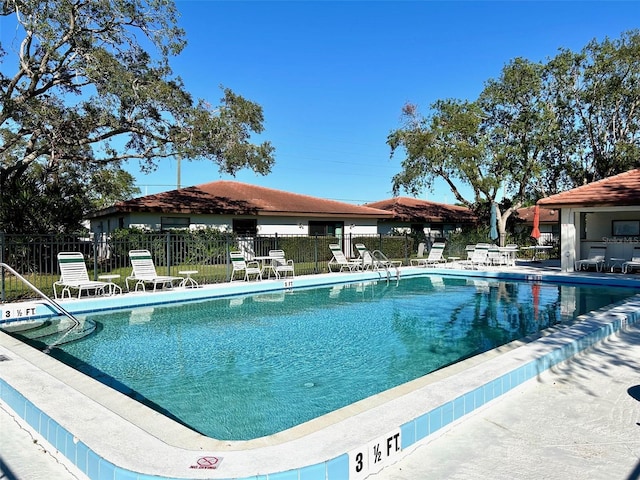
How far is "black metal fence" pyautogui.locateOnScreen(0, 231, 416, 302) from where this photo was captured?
14.4 meters

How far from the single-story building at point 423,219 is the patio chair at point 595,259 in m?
10.7

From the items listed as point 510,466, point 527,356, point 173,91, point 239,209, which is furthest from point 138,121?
point 510,466

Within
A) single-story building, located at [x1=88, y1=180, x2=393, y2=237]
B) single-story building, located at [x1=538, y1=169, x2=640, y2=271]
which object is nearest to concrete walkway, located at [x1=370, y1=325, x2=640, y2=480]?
single-story building, located at [x1=538, y1=169, x2=640, y2=271]

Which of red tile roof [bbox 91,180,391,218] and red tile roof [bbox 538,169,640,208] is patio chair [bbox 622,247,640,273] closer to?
red tile roof [bbox 538,169,640,208]

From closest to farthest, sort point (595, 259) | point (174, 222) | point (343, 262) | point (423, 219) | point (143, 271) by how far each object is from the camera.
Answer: point (143, 271) → point (595, 259) → point (343, 262) → point (174, 222) → point (423, 219)

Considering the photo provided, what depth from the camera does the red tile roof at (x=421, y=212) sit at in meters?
30.5

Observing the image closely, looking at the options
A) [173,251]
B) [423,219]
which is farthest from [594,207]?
[173,251]

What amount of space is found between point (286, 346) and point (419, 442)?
4.42 m

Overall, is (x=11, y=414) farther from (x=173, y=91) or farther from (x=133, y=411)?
(x=173, y=91)

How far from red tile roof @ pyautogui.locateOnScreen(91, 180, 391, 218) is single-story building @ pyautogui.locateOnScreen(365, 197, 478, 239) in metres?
2.34

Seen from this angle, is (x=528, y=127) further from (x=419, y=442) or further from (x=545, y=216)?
(x=419, y=442)

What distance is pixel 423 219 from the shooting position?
30.5 m

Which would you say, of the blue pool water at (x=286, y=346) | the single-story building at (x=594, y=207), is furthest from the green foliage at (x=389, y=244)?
the blue pool water at (x=286, y=346)

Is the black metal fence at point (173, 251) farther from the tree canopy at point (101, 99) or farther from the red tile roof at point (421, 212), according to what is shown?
the red tile roof at point (421, 212)
